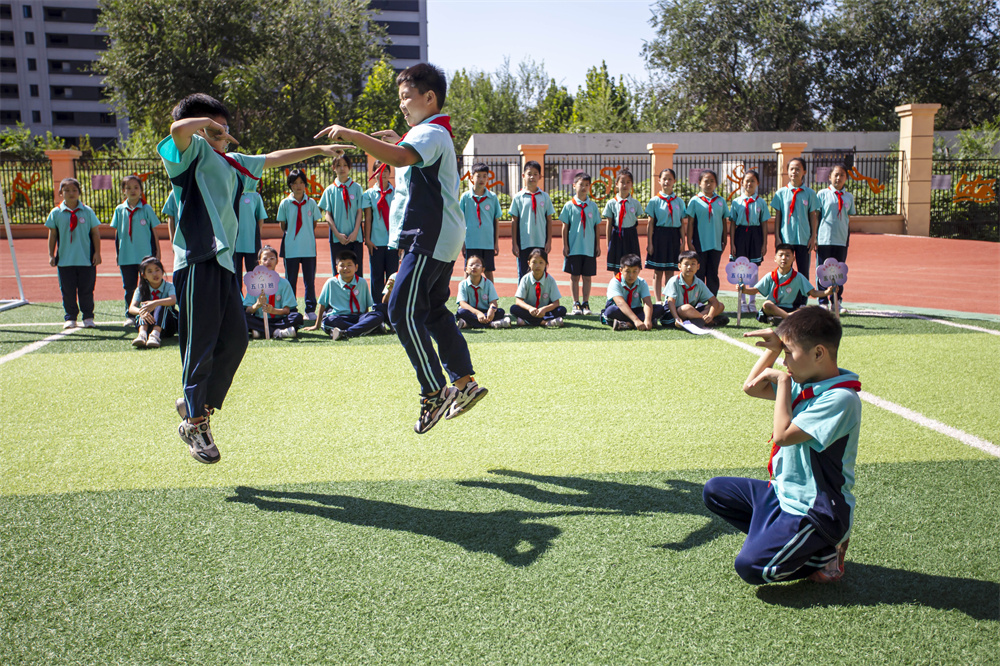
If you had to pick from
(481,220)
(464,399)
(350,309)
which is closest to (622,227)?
(481,220)

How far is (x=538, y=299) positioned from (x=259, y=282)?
357cm

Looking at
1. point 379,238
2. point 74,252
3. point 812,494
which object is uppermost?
point 379,238

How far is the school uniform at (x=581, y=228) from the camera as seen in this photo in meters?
11.2

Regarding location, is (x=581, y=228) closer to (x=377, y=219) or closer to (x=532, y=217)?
(x=532, y=217)

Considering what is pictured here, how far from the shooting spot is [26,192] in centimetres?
2509

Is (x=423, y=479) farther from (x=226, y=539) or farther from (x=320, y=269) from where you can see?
(x=320, y=269)

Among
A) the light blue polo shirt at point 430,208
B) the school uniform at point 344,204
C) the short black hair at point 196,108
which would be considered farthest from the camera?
the school uniform at point 344,204

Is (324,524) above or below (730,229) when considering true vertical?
below

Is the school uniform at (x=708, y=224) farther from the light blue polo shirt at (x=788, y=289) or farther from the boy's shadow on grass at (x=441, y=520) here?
the boy's shadow on grass at (x=441, y=520)

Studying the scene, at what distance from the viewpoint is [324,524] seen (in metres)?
3.85

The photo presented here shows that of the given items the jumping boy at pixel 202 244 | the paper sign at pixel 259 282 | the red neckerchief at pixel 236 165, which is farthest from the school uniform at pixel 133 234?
the jumping boy at pixel 202 244

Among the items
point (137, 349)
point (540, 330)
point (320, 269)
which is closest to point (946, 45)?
point (320, 269)

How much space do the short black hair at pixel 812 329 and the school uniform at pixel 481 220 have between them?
26.5ft

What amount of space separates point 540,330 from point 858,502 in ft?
20.4
